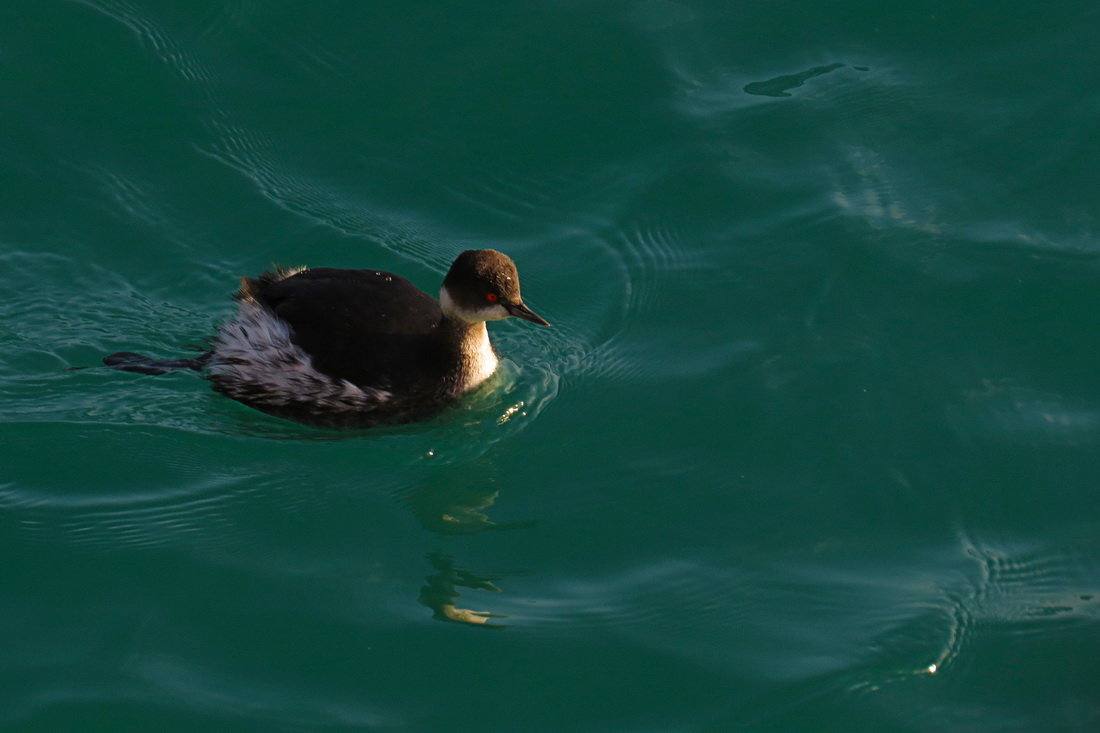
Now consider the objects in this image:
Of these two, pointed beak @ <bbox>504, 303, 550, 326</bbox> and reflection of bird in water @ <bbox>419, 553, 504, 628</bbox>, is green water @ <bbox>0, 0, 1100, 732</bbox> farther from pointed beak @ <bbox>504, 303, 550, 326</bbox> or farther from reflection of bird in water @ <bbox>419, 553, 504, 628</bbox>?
pointed beak @ <bbox>504, 303, 550, 326</bbox>

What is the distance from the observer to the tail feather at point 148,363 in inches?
321

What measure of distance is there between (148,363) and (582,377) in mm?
2559

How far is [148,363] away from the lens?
8.19 m

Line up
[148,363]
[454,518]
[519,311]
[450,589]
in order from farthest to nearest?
1. [148,363]
2. [519,311]
3. [454,518]
4. [450,589]

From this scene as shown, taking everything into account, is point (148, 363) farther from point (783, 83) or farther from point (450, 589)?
point (783, 83)

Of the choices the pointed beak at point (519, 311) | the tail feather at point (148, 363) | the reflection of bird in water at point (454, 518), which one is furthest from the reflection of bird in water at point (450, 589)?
the tail feather at point (148, 363)

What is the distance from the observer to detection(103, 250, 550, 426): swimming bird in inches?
311

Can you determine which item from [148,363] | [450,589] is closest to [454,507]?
[450,589]

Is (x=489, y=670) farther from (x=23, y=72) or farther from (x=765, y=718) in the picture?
(x=23, y=72)

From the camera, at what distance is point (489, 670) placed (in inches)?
244

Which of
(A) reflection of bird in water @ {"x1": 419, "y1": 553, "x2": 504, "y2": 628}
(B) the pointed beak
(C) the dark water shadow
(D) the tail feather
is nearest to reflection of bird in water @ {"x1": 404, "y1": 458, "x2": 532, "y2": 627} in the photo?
(A) reflection of bird in water @ {"x1": 419, "y1": 553, "x2": 504, "y2": 628}

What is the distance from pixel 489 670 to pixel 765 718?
1.23 metres

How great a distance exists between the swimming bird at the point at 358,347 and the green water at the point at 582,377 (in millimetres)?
159

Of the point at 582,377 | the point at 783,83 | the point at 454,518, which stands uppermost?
the point at 783,83
